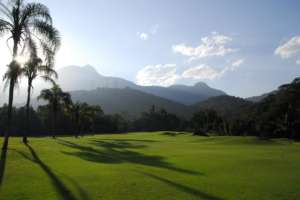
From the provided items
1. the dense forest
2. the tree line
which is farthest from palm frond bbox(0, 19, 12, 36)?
the dense forest

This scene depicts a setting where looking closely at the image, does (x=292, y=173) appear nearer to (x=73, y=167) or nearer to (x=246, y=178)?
(x=246, y=178)

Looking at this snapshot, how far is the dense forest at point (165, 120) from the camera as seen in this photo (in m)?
81.4

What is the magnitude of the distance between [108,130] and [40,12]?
115481 mm

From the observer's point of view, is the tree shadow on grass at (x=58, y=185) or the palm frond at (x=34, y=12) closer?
the tree shadow on grass at (x=58, y=185)

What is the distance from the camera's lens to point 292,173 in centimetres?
1888

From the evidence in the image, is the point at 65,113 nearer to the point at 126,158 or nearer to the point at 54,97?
the point at 54,97

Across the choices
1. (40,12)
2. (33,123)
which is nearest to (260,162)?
(40,12)

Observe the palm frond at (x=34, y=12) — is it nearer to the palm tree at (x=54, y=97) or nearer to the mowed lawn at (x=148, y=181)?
the mowed lawn at (x=148, y=181)

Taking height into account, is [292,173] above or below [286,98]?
below

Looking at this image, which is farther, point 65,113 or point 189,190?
point 65,113

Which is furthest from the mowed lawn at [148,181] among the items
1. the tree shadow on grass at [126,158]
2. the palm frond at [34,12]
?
the palm frond at [34,12]

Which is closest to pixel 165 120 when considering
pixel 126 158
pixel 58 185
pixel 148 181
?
pixel 126 158

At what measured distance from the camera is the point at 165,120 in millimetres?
157500

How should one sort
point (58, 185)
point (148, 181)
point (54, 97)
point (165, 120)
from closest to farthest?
point (58, 185) → point (148, 181) → point (54, 97) → point (165, 120)
